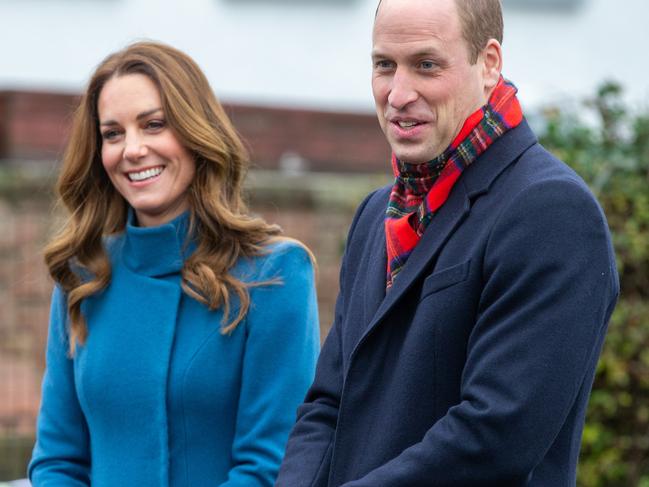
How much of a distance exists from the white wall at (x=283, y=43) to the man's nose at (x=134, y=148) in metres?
5.22

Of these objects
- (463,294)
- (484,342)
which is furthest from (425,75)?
(484,342)

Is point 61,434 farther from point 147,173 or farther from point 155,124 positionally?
point 155,124

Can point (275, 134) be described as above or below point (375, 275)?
below

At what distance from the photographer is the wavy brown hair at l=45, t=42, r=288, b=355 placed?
3398 mm

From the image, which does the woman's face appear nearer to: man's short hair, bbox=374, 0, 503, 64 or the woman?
the woman

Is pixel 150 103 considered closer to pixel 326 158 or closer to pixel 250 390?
pixel 250 390

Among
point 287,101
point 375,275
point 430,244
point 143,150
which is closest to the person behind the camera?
point 430,244

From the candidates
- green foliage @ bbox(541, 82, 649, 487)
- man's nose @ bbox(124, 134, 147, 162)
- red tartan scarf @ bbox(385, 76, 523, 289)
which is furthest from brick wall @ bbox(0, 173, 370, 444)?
red tartan scarf @ bbox(385, 76, 523, 289)

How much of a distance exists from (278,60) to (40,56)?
1.69 metres

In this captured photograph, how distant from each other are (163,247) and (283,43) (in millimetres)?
5859

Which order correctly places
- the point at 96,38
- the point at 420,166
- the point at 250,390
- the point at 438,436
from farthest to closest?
the point at 96,38 → the point at 250,390 → the point at 420,166 → the point at 438,436

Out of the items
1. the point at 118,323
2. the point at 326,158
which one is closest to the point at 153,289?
the point at 118,323

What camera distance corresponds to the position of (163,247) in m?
3.47

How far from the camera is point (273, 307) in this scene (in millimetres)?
3314
